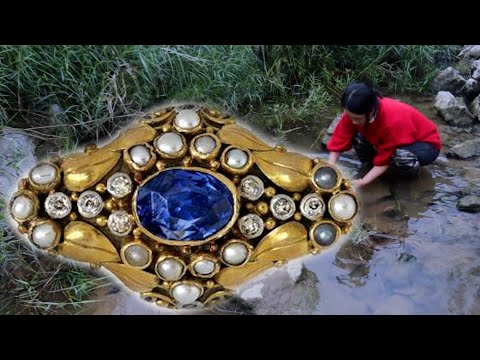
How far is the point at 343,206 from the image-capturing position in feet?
2.39

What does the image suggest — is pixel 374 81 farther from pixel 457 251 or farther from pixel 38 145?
pixel 38 145

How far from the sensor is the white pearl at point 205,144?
A: 730mm

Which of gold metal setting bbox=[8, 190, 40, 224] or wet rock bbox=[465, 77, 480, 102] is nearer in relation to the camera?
gold metal setting bbox=[8, 190, 40, 224]

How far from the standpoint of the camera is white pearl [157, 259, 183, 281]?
751 mm

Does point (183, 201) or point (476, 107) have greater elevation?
point (183, 201)

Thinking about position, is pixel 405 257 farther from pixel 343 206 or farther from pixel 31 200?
pixel 31 200

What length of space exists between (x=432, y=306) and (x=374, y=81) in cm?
55

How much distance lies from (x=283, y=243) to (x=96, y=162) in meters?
0.27

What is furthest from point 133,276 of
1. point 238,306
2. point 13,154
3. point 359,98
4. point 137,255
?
point 359,98

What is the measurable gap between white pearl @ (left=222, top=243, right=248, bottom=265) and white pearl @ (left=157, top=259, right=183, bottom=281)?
0.06 m

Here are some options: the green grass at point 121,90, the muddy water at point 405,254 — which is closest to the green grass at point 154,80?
the green grass at point 121,90

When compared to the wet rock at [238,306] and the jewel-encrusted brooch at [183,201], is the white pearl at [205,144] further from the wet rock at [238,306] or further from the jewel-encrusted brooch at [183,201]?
the wet rock at [238,306]

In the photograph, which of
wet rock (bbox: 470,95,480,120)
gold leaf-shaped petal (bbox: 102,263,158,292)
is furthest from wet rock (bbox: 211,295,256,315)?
wet rock (bbox: 470,95,480,120)

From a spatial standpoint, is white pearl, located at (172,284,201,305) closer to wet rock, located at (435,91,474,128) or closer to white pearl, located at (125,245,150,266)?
white pearl, located at (125,245,150,266)
